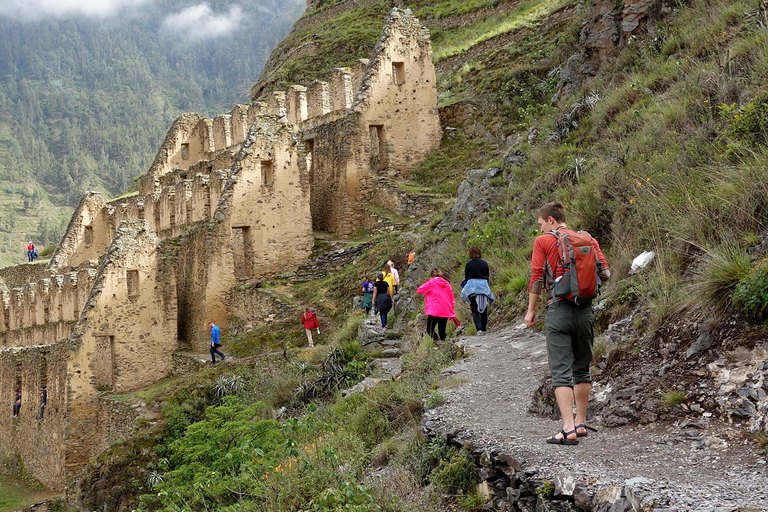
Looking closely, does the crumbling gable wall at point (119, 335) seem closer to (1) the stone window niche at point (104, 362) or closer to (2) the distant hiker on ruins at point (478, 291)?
(1) the stone window niche at point (104, 362)

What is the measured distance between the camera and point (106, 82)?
148 metres

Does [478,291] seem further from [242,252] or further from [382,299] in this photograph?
[242,252]

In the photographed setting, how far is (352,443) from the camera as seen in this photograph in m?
8.92

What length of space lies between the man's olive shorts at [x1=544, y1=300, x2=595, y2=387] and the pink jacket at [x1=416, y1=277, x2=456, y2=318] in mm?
5461

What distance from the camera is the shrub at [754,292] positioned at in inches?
245

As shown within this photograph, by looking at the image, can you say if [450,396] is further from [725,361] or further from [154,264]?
[154,264]

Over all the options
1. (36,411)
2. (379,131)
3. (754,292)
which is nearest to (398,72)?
(379,131)

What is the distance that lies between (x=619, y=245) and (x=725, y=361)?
3.60 metres

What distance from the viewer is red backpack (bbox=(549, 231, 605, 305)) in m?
6.60

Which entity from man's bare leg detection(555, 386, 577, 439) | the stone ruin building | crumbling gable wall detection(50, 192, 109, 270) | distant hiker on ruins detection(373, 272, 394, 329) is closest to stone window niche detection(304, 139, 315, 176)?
the stone ruin building

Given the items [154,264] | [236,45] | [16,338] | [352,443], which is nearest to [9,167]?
[236,45]

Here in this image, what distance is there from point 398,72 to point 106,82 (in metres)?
133

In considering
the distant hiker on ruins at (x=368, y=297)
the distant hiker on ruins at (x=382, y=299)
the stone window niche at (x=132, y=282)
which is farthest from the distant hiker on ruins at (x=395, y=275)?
the stone window niche at (x=132, y=282)

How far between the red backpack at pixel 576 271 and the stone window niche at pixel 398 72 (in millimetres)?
19715
